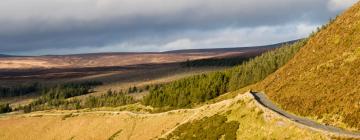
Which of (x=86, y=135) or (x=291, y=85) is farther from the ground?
(x=291, y=85)

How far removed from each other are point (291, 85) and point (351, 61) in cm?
978

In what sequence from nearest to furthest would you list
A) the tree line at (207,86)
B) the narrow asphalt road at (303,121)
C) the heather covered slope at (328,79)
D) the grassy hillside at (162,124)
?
the narrow asphalt road at (303,121) < the heather covered slope at (328,79) < the grassy hillside at (162,124) < the tree line at (207,86)

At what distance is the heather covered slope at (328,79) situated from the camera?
60.6 meters

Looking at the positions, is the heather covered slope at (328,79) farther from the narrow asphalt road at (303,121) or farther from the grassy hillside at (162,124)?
the grassy hillside at (162,124)

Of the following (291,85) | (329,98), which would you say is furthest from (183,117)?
(329,98)

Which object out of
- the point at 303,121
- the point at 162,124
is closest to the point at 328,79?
the point at 303,121

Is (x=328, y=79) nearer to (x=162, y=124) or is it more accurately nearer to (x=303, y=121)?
(x=303, y=121)

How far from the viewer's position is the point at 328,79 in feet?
242

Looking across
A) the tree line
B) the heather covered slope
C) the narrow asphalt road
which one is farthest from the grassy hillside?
the tree line

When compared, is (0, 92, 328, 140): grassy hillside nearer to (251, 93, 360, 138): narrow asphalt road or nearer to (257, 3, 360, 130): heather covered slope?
(251, 93, 360, 138): narrow asphalt road

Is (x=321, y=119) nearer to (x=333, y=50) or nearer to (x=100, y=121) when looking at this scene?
(x=333, y=50)

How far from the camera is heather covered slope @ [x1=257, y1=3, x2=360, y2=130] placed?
2384 inches

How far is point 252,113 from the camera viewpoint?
6869cm

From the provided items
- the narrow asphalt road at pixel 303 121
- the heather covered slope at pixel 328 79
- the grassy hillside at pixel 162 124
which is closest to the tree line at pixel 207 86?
the grassy hillside at pixel 162 124
